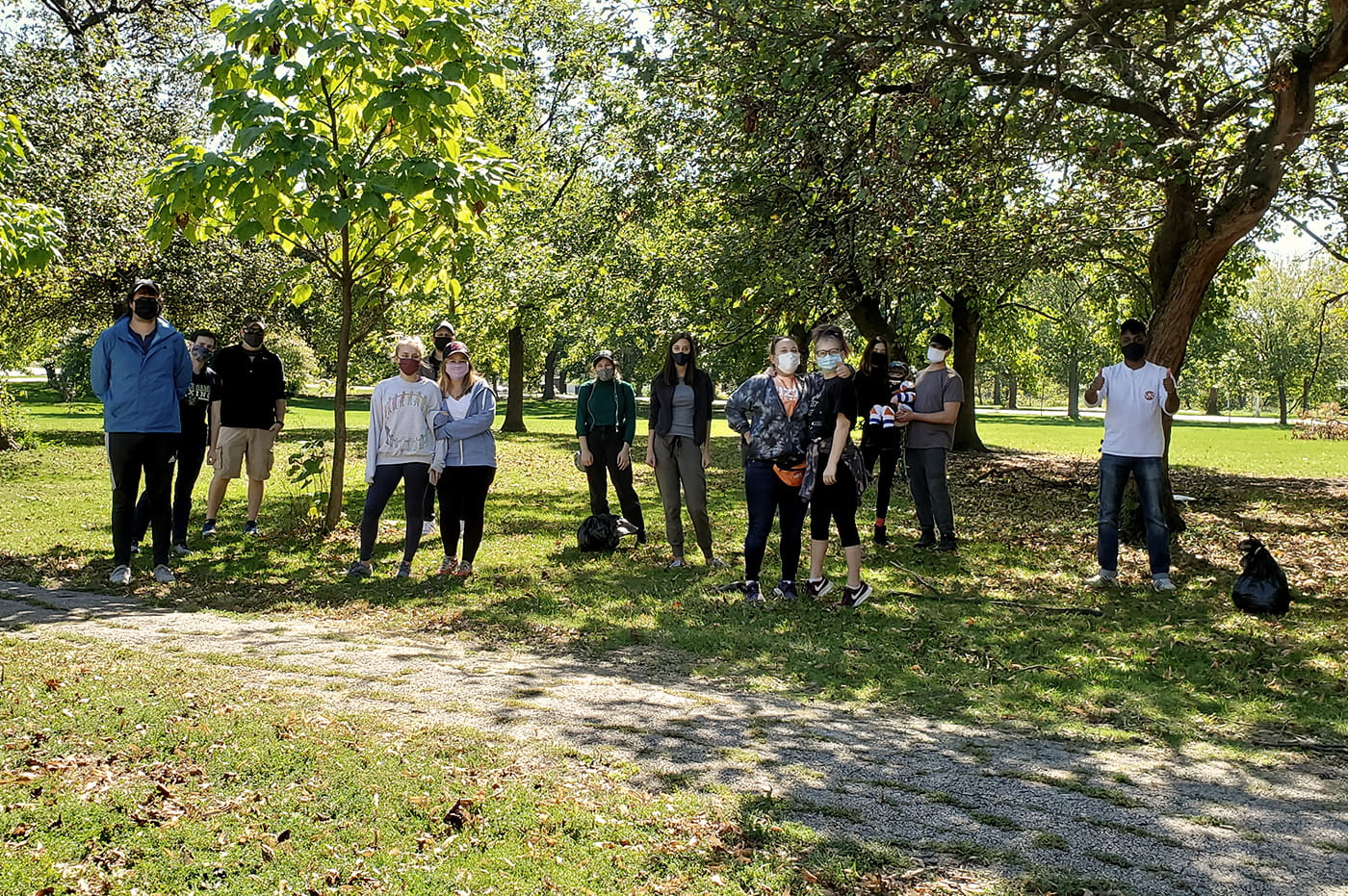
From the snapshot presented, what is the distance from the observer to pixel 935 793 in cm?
420

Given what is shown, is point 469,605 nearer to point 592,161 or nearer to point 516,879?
point 516,879

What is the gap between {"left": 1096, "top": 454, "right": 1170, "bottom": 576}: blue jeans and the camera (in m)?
9.00

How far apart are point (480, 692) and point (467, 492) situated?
3.82 meters

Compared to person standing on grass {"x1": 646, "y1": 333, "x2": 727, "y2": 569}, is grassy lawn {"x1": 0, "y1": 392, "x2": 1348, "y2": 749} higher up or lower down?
lower down

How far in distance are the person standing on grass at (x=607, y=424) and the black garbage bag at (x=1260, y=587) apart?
544cm

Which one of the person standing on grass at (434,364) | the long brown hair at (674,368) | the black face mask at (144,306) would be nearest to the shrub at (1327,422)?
the long brown hair at (674,368)

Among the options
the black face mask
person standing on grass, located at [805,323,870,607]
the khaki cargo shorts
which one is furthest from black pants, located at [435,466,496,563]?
person standing on grass, located at [805,323,870,607]

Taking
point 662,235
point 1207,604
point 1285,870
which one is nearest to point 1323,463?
point 662,235

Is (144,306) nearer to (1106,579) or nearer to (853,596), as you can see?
(853,596)

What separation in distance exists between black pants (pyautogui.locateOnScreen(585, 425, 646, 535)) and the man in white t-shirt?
4454 millimetres

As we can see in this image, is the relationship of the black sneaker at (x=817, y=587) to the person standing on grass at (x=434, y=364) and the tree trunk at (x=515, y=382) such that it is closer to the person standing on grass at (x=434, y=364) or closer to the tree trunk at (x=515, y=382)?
the person standing on grass at (x=434, y=364)

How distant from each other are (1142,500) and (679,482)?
13.4ft

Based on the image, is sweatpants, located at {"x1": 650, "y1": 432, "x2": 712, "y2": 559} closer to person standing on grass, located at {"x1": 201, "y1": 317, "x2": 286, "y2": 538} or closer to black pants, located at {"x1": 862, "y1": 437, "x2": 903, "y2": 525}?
black pants, located at {"x1": 862, "y1": 437, "x2": 903, "y2": 525}

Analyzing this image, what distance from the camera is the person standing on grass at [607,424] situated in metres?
10.4
